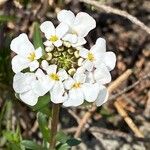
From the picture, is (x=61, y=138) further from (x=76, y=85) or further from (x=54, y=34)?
(x=54, y=34)

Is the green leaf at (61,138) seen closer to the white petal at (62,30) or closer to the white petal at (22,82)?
the white petal at (22,82)

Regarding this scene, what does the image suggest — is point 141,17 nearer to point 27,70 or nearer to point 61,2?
point 61,2

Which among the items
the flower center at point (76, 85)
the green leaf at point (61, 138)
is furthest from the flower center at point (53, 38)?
the green leaf at point (61, 138)

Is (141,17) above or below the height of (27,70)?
below

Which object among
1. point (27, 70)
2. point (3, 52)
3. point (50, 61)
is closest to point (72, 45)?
point (50, 61)

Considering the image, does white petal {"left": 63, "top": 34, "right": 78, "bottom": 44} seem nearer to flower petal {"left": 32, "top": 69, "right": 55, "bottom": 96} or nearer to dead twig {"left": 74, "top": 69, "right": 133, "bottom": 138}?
flower petal {"left": 32, "top": 69, "right": 55, "bottom": 96}

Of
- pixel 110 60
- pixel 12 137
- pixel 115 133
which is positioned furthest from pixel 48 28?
pixel 115 133

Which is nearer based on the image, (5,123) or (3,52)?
(3,52)
